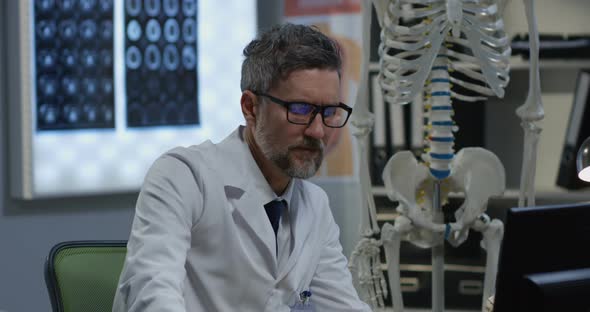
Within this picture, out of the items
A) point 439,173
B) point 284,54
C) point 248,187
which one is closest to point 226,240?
point 248,187

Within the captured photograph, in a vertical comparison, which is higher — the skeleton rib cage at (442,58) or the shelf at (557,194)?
the skeleton rib cage at (442,58)

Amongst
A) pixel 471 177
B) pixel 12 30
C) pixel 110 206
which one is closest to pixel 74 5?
pixel 12 30

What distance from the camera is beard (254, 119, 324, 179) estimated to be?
157 centimetres

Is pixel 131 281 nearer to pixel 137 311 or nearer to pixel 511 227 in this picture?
pixel 137 311

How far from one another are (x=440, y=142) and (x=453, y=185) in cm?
15

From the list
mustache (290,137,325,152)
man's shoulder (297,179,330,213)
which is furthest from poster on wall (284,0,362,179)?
mustache (290,137,325,152)

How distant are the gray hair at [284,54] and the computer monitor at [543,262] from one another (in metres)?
0.59

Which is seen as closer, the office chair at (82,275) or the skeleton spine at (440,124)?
the office chair at (82,275)

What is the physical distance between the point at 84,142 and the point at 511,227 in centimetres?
205

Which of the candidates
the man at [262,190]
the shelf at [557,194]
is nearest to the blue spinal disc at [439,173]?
the shelf at [557,194]

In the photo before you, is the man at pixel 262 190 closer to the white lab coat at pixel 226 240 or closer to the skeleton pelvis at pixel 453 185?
the white lab coat at pixel 226 240

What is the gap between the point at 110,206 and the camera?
293 cm

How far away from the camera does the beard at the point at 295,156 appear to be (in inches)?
62.0

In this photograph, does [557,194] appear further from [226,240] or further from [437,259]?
[226,240]
